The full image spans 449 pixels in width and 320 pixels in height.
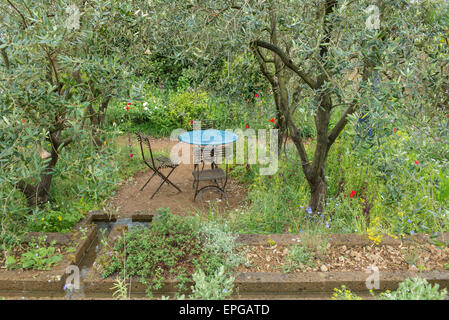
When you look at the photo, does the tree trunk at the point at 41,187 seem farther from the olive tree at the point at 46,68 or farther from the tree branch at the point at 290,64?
the tree branch at the point at 290,64

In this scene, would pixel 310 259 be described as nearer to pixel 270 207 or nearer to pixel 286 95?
pixel 270 207

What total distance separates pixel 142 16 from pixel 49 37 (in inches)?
32.0

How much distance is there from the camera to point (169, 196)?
532cm

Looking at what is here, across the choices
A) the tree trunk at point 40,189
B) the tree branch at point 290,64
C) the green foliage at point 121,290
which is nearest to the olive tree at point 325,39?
the tree branch at point 290,64

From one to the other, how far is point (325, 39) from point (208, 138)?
248cm

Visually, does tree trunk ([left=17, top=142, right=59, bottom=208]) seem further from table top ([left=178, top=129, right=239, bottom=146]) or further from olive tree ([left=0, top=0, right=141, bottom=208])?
table top ([left=178, top=129, right=239, bottom=146])

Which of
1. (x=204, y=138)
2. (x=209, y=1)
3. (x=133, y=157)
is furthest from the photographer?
(x=133, y=157)

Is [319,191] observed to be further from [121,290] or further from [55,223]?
[55,223]

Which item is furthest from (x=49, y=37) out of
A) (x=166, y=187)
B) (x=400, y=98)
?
(x=166, y=187)

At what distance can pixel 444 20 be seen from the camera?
2.96 meters

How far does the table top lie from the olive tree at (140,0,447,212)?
132 cm

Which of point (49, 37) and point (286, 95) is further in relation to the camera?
point (286, 95)

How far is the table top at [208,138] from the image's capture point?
16.7ft

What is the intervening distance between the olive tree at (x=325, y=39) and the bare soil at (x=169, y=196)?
1534mm
